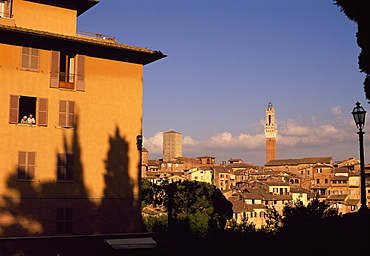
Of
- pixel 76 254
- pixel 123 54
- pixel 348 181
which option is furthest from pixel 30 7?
pixel 348 181

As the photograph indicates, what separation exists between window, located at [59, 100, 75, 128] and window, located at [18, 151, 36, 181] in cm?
207

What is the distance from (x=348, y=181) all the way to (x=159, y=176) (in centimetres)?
4914

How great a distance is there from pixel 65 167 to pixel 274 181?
10016 centimetres

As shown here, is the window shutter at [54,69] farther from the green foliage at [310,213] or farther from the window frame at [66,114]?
the green foliage at [310,213]

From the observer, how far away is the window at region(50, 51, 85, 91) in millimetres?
24625

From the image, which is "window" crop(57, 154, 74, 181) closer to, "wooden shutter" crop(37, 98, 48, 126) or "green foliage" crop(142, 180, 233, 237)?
"wooden shutter" crop(37, 98, 48, 126)

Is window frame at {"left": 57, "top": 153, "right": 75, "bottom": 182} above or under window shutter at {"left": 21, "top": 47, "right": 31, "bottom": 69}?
under

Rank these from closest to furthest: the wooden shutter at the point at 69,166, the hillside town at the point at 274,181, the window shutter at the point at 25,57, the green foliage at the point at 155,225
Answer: the window shutter at the point at 25,57, the wooden shutter at the point at 69,166, the green foliage at the point at 155,225, the hillside town at the point at 274,181

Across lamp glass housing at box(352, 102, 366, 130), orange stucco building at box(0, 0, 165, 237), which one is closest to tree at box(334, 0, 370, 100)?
lamp glass housing at box(352, 102, 366, 130)

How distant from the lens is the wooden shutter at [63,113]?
2450 cm

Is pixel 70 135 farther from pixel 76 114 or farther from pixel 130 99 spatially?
pixel 130 99

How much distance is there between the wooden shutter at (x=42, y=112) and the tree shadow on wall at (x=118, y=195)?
3.52 m

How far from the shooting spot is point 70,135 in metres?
24.8

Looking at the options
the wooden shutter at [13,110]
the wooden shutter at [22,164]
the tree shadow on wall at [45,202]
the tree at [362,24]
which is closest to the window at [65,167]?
the tree shadow on wall at [45,202]
